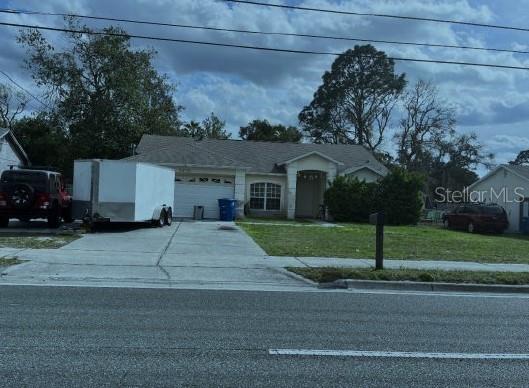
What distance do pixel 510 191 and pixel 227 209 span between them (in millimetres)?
18294

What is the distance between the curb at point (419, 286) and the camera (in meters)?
10.8

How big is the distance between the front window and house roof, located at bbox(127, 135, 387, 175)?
3.08 ft

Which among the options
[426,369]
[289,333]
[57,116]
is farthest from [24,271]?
[57,116]

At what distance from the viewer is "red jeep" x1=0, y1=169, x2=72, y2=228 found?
19469 millimetres

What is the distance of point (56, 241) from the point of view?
1611cm

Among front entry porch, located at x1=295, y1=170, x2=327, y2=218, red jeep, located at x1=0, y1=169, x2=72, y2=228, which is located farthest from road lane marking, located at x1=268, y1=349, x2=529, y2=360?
front entry porch, located at x1=295, y1=170, x2=327, y2=218

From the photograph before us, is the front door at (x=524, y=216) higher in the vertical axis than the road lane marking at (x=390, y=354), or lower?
higher

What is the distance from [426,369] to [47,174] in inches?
685

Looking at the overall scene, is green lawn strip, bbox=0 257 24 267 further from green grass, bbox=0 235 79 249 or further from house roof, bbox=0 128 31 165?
house roof, bbox=0 128 31 165

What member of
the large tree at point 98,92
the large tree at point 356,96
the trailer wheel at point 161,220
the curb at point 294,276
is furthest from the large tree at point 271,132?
the curb at point 294,276

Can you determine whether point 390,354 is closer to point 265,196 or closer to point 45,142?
point 265,196

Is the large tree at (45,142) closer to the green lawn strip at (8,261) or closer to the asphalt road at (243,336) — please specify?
the green lawn strip at (8,261)

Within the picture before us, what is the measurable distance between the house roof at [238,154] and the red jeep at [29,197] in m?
10.0

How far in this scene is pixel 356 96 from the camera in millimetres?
62094
